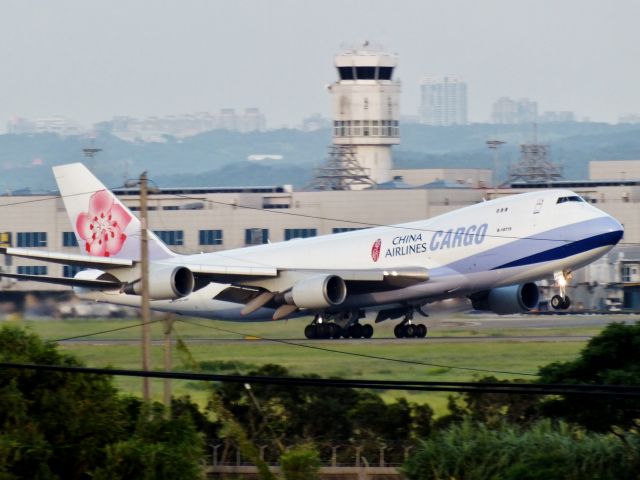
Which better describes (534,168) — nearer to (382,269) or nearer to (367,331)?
(382,269)

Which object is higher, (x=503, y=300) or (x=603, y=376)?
(x=503, y=300)

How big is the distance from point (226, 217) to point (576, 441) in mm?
67090

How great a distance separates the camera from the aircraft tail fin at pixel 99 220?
49562 millimetres

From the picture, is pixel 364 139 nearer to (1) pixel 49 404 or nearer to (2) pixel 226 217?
(2) pixel 226 217

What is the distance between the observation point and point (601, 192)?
332ft

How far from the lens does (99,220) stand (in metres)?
50.1

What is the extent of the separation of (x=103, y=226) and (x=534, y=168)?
75.4 meters

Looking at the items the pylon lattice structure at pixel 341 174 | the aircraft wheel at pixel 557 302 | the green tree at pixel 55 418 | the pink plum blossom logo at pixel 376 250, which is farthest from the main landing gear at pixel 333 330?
the pylon lattice structure at pixel 341 174

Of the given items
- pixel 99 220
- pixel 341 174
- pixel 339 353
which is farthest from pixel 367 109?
pixel 339 353

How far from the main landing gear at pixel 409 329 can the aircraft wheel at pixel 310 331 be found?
8.19ft

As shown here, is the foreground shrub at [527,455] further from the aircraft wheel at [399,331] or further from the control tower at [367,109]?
the control tower at [367,109]

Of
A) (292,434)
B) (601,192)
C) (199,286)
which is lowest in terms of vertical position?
(292,434)

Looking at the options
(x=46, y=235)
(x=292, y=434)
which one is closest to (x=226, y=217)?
(x=46, y=235)

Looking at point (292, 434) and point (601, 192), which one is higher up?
point (601, 192)
